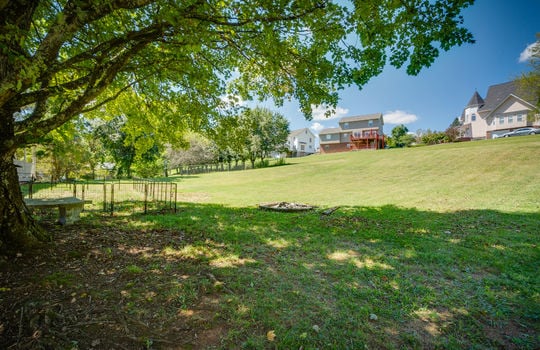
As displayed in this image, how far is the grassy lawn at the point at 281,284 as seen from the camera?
290 centimetres

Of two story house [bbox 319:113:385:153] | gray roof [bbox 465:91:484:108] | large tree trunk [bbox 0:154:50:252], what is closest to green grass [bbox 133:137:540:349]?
large tree trunk [bbox 0:154:50:252]

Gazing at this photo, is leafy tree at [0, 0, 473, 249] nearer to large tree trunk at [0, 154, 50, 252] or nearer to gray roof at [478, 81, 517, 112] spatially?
large tree trunk at [0, 154, 50, 252]

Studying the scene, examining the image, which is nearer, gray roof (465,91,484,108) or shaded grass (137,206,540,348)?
shaded grass (137,206,540,348)

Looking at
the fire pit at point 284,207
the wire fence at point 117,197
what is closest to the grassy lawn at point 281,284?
the fire pit at point 284,207

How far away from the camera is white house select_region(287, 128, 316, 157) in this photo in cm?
7420

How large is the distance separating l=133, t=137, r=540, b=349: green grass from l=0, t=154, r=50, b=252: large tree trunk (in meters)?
2.93

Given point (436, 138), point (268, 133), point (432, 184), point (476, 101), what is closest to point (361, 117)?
point (436, 138)

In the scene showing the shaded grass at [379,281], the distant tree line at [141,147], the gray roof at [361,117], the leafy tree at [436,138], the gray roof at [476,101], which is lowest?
the shaded grass at [379,281]

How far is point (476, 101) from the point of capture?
4969 cm

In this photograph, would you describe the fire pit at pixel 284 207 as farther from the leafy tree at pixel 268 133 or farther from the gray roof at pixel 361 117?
the gray roof at pixel 361 117

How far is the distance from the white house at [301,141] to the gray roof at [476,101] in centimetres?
4044

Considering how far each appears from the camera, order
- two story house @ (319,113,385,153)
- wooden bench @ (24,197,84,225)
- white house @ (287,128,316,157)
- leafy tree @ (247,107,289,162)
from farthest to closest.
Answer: white house @ (287,128,316,157) → two story house @ (319,113,385,153) → leafy tree @ (247,107,289,162) → wooden bench @ (24,197,84,225)

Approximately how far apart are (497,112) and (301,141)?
4545 centimetres

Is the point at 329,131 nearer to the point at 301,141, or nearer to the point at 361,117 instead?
the point at 361,117
